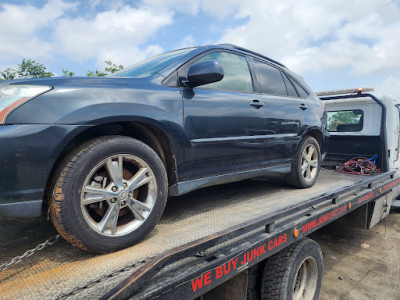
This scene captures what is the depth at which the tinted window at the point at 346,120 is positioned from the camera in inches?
196

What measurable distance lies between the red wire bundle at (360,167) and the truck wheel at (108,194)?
3.66m

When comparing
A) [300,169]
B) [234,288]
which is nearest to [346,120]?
[300,169]

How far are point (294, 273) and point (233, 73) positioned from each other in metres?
1.72

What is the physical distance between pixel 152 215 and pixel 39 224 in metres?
0.99

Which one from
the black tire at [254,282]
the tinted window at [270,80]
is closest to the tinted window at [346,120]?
the tinted window at [270,80]

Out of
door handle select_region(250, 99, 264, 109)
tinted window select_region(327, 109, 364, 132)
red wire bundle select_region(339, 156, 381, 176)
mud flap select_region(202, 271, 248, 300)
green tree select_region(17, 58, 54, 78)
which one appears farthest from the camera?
green tree select_region(17, 58, 54, 78)

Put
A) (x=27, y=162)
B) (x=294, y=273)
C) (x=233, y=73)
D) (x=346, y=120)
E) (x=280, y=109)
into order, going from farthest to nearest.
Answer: (x=346, y=120) → (x=280, y=109) → (x=233, y=73) → (x=294, y=273) → (x=27, y=162)

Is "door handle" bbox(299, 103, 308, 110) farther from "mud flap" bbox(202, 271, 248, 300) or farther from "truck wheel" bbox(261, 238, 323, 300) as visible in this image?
"mud flap" bbox(202, 271, 248, 300)

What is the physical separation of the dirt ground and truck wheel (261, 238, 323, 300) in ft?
1.86

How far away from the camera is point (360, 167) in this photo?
4500 mm

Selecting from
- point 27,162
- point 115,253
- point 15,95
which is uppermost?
point 15,95

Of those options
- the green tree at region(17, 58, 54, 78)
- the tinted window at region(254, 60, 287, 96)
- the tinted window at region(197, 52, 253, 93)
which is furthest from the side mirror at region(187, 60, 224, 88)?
the green tree at region(17, 58, 54, 78)

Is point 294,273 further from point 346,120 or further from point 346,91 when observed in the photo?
point 346,120

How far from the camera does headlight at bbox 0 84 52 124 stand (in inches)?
56.3
